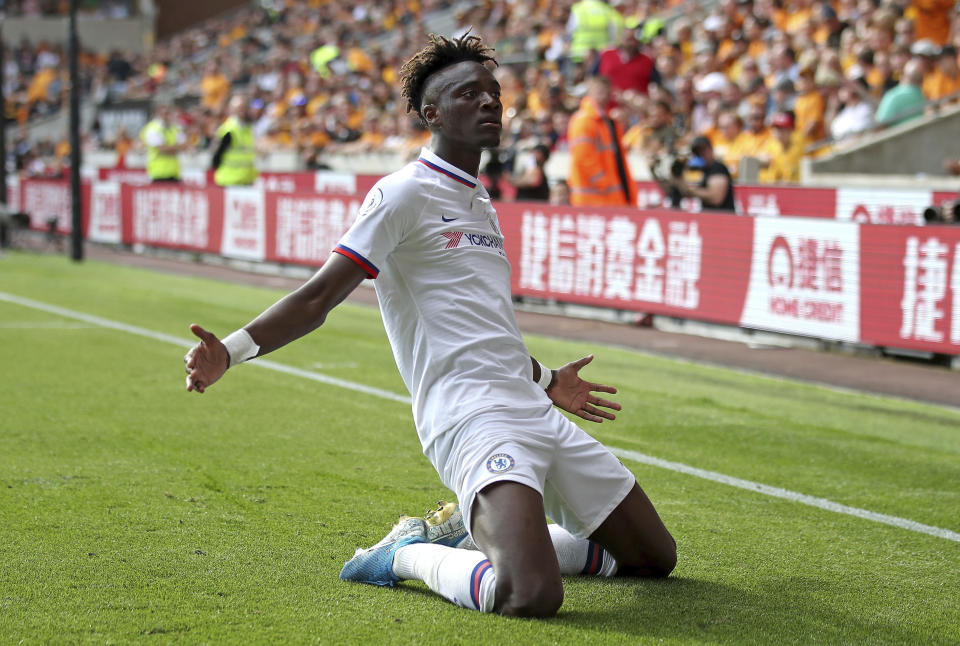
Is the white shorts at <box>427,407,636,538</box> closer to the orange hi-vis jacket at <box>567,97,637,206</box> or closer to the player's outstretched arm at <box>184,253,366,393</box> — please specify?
the player's outstretched arm at <box>184,253,366,393</box>

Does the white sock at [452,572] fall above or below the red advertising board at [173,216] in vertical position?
below

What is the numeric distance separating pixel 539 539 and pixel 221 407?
4.57m

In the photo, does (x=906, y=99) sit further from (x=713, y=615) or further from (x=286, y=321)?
(x=286, y=321)

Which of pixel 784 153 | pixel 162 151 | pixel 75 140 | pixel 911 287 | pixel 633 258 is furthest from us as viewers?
pixel 162 151

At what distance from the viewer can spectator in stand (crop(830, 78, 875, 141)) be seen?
16.4m

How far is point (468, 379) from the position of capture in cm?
446

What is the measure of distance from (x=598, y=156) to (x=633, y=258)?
1.29m

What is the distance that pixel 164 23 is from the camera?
5119cm

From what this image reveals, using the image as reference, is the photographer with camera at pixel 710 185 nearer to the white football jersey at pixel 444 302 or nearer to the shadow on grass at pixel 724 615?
the shadow on grass at pixel 724 615

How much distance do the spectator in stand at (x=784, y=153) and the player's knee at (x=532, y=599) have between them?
1257cm

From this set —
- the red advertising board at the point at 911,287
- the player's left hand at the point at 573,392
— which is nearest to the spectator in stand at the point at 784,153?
the red advertising board at the point at 911,287

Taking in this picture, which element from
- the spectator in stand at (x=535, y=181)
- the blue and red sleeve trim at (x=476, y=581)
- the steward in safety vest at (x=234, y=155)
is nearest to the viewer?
the blue and red sleeve trim at (x=476, y=581)

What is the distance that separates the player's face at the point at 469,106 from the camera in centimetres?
444

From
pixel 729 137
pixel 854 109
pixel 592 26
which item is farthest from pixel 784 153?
pixel 592 26
